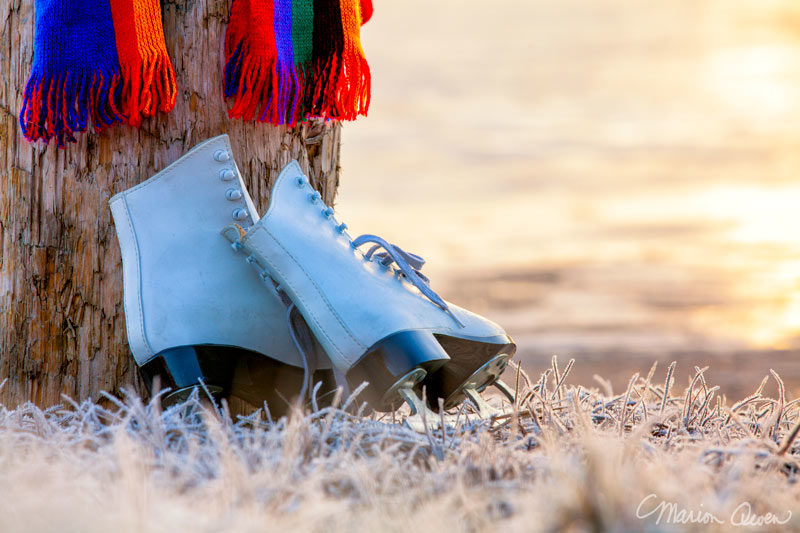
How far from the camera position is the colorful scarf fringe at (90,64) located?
1554 millimetres

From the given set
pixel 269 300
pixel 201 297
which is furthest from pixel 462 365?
pixel 201 297

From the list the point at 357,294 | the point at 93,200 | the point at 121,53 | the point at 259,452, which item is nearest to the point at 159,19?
the point at 121,53

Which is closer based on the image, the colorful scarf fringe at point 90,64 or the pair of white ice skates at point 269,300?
the pair of white ice skates at point 269,300

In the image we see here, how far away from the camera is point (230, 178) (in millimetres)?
1619

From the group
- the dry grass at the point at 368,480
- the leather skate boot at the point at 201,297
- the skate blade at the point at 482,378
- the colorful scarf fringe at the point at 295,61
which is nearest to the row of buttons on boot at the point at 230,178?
the leather skate boot at the point at 201,297

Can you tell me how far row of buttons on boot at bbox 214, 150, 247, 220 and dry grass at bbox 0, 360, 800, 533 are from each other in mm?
491

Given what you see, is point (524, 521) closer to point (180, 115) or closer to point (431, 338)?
point (431, 338)

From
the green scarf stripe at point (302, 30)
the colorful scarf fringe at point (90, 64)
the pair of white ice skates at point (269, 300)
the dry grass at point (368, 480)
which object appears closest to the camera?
the dry grass at point (368, 480)

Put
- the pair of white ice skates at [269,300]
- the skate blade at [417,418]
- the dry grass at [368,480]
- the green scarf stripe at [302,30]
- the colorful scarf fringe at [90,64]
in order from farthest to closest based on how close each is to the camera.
→ the green scarf stripe at [302,30], the colorful scarf fringe at [90,64], the pair of white ice skates at [269,300], the skate blade at [417,418], the dry grass at [368,480]

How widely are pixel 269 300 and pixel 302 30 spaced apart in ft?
2.15

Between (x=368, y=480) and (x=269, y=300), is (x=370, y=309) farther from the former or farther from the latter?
(x=368, y=480)

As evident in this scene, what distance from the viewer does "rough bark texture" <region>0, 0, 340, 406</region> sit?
165 centimetres

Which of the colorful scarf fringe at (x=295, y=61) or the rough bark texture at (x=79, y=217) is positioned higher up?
the colorful scarf fringe at (x=295, y=61)

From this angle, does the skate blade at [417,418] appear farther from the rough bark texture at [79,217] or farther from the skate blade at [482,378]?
the rough bark texture at [79,217]
